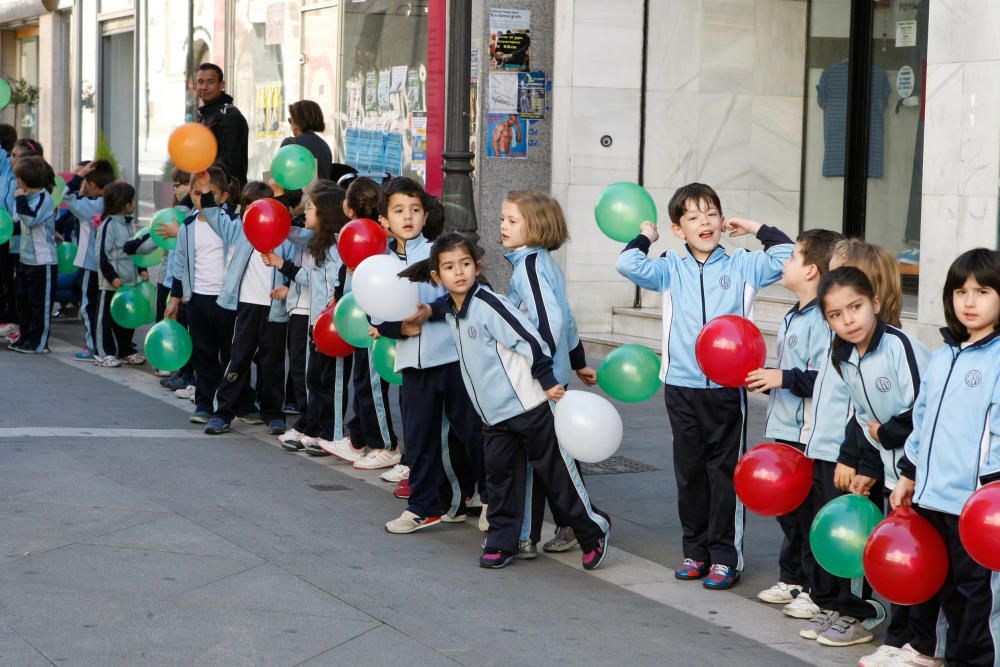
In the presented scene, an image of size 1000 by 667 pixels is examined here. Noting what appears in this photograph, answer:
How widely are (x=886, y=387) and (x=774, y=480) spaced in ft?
1.89

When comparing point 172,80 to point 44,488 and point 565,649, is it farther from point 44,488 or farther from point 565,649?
point 565,649

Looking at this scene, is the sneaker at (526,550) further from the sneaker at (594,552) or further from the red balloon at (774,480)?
the red balloon at (774,480)

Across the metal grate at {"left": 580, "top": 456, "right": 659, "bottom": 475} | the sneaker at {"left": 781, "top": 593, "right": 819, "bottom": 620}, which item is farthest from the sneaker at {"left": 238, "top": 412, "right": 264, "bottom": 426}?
the sneaker at {"left": 781, "top": 593, "right": 819, "bottom": 620}

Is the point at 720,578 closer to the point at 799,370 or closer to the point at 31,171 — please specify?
the point at 799,370

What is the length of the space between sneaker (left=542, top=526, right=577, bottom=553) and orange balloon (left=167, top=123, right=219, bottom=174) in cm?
399

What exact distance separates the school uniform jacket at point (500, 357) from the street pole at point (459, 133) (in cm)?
302

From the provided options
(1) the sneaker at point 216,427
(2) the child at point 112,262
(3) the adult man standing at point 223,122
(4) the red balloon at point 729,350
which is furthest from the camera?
(2) the child at point 112,262

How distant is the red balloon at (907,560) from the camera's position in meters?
4.46

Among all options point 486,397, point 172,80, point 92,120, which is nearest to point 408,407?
point 486,397

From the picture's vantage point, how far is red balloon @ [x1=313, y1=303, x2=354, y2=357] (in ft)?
26.1

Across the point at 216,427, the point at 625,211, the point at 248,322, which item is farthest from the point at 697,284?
the point at 216,427

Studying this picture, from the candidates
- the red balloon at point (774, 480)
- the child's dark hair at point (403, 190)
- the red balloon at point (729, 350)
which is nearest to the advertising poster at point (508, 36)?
the child's dark hair at point (403, 190)

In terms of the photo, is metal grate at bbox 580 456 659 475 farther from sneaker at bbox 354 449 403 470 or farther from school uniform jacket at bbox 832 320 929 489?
school uniform jacket at bbox 832 320 929 489

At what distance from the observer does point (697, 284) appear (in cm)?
584
